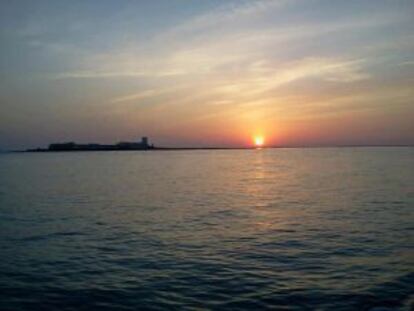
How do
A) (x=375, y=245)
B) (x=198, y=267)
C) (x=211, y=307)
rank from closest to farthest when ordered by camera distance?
(x=211, y=307) < (x=198, y=267) < (x=375, y=245)

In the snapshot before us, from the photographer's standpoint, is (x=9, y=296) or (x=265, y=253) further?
(x=265, y=253)

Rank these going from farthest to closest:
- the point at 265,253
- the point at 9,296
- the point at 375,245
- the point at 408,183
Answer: the point at 408,183 → the point at 375,245 → the point at 265,253 → the point at 9,296

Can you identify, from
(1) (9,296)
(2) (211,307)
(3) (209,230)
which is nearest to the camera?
(2) (211,307)

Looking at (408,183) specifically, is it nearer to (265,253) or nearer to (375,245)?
(375,245)

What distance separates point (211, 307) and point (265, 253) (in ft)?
25.5

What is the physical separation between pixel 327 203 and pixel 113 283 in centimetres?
2870

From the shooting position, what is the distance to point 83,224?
102 ft

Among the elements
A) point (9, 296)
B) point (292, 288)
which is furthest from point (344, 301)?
point (9, 296)

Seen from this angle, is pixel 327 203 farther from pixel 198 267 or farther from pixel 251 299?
pixel 251 299

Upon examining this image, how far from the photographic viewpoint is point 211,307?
48.5 feet

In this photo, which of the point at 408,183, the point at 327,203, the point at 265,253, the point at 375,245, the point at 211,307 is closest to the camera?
the point at 211,307

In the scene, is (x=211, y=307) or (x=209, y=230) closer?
(x=211, y=307)

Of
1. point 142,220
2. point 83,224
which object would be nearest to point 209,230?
point 142,220

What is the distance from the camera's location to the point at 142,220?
3259 cm
